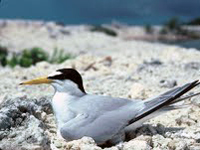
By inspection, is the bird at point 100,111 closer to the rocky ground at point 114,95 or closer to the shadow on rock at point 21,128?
the rocky ground at point 114,95

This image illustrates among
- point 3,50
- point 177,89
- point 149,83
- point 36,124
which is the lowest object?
point 3,50

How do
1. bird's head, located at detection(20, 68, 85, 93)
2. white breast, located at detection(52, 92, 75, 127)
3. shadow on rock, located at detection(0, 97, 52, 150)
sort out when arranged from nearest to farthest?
shadow on rock, located at detection(0, 97, 52, 150)
white breast, located at detection(52, 92, 75, 127)
bird's head, located at detection(20, 68, 85, 93)

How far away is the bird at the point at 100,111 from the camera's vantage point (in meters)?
3.11

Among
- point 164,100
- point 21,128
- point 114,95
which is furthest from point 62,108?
point 114,95

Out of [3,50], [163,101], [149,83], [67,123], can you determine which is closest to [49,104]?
[67,123]

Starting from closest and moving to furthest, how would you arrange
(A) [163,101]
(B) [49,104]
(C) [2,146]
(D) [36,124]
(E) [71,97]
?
(C) [2,146] < (D) [36,124] < (A) [163,101] < (E) [71,97] < (B) [49,104]

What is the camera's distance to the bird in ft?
10.2

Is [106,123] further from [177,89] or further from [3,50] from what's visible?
[3,50]

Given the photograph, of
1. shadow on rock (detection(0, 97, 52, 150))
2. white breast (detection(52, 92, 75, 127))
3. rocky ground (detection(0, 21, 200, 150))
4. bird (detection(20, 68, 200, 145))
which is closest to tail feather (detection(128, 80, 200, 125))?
bird (detection(20, 68, 200, 145))

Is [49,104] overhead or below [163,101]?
below

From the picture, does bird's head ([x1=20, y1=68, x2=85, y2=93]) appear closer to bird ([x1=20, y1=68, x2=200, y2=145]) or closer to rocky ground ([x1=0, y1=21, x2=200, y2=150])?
bird ([x1=20, y1=68, x2=200, y2=145])

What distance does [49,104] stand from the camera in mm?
3986

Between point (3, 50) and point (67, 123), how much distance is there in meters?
11.3

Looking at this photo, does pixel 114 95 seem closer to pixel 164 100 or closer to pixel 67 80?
pixel 67 80
